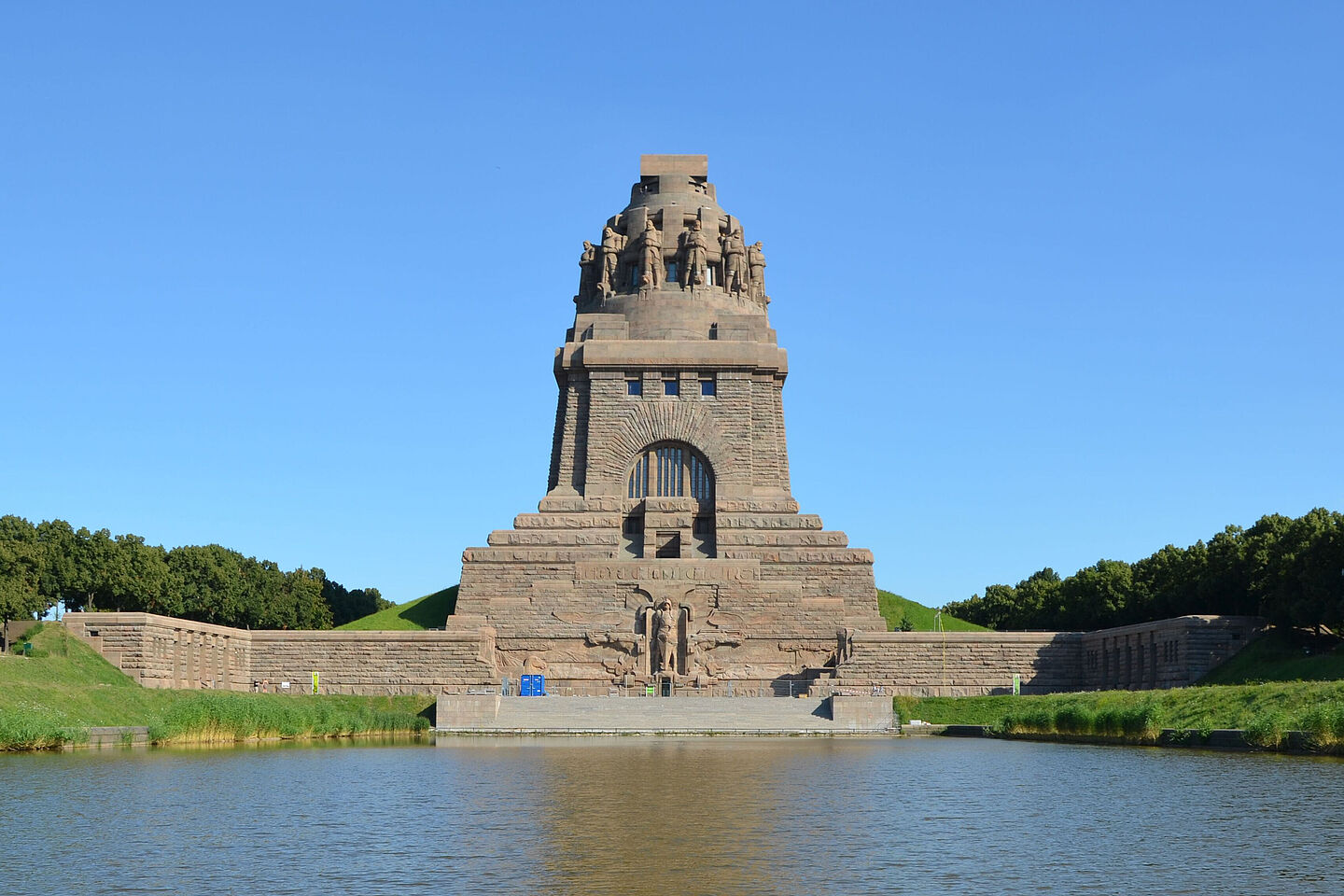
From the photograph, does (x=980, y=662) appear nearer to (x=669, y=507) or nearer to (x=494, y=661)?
(x=669, y=507)

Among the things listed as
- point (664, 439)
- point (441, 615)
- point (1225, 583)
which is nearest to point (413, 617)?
point (441, 615)

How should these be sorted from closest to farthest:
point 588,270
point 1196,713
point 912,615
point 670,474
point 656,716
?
1. point 1196,713
2. point 656,716
3. point 670,474
4. point 912,615
5. point 588,270

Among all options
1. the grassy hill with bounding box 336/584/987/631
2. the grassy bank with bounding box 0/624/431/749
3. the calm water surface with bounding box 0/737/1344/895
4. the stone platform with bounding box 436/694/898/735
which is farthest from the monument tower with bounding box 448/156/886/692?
the calm water surface with bounding box 0/737/1344/895

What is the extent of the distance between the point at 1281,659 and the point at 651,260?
1342 inches

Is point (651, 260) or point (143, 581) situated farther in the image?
point (651, 260)

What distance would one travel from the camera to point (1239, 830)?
1647 centimetres

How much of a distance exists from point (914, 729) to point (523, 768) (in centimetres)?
2147

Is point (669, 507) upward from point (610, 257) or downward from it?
downward

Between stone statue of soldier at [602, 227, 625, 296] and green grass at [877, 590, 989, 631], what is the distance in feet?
63.6

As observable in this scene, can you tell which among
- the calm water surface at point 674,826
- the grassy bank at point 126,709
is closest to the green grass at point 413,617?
the grassy bank at point 126,709

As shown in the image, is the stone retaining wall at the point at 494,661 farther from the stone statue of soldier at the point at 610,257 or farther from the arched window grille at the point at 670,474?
the stone statue of soldier at the point at 610,257

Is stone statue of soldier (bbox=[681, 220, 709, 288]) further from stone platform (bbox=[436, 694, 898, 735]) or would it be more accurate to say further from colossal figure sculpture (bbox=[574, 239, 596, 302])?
stone platform (bbox=[436, 694, 898, 735])

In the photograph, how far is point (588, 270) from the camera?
7325cm

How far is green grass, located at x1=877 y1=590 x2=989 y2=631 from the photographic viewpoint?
2603 inches
